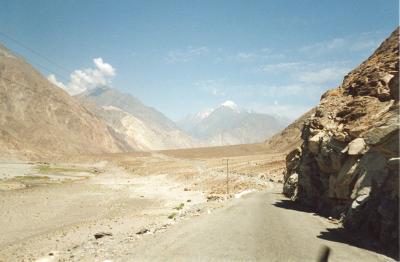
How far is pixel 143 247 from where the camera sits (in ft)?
61.0

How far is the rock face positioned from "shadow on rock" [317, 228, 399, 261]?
0.41 metres

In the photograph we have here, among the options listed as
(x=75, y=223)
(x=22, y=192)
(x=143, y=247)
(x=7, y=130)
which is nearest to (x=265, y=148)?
(x=7, y=130)

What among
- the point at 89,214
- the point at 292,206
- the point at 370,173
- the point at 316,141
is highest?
the point at 316,141

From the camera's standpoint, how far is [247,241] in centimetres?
1827

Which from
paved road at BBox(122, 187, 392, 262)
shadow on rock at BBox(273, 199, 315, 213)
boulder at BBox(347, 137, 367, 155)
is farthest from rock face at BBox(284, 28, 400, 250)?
paved road at BBox(122, 187, 392, 262)

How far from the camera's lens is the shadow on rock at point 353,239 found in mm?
15919

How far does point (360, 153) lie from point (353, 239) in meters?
6.19

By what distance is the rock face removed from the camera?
17.9m

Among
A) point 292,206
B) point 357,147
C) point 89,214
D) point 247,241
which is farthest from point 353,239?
point 89,214

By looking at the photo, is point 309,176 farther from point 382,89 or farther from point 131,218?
point 131,218

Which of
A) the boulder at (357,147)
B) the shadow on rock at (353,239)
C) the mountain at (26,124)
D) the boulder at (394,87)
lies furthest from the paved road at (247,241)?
the mountain at (26,124)

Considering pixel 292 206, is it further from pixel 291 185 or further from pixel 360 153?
pixel 360 153

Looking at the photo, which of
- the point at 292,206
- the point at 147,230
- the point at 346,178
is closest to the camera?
the point at 346,178

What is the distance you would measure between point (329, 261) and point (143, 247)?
9.22m
